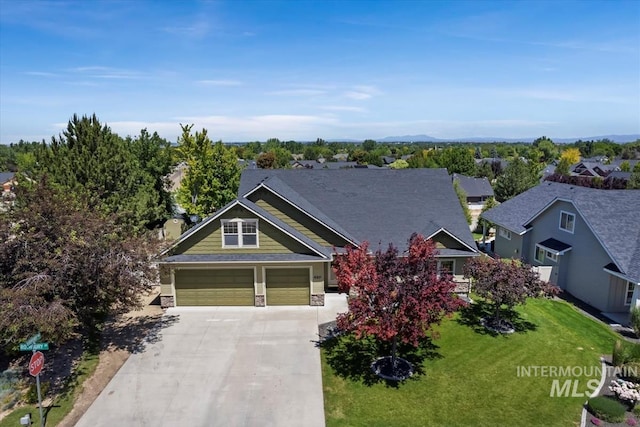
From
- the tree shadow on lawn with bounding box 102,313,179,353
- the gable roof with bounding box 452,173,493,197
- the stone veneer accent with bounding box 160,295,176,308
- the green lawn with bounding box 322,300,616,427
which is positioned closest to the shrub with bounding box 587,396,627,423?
the green lawn with bounding box 322,300,616,427

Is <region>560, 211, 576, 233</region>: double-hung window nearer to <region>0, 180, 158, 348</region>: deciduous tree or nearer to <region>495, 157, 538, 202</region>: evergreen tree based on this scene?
<region>0, 180, 158, 348</region>: deciduous tree

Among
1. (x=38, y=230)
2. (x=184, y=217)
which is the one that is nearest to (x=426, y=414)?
(x=38, y=230)

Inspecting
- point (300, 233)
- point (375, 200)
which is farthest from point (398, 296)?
point (375, 200)

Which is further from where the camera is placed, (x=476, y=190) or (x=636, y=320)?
(x=476, y=190)

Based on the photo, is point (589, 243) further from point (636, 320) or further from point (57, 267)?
point (57, 267)

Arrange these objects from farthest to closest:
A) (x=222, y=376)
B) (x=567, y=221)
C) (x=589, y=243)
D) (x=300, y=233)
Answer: (x=567, y=221) → (x=589, y=243) → (x=300, y=233) → (x=222, y=376)
